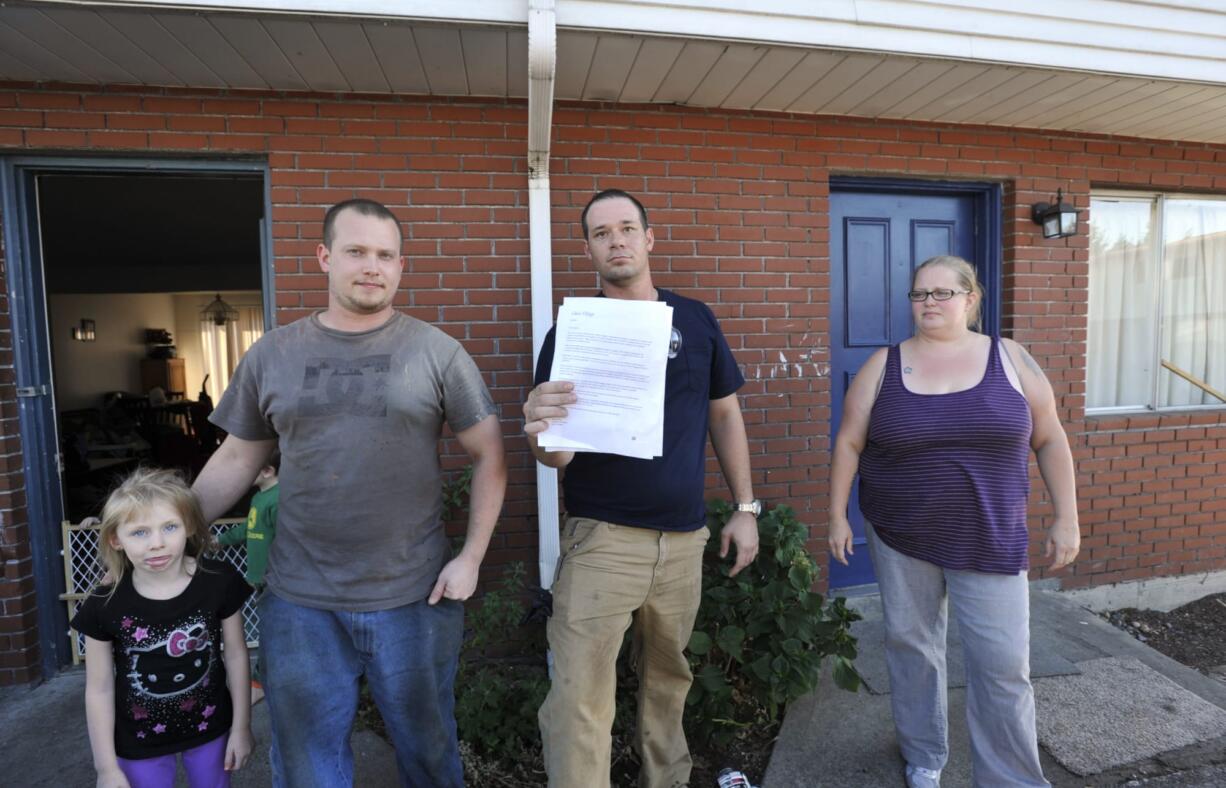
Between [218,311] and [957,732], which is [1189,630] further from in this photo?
[218,311]

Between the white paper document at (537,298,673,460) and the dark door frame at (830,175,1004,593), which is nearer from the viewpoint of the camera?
the white paper document at (537,298,673,460)

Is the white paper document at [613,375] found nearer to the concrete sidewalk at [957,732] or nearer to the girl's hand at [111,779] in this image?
the girl's hand at [111,779]

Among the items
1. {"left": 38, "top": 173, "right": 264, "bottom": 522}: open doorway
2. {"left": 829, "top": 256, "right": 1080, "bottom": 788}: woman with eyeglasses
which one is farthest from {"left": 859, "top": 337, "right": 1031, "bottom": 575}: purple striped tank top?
{"left": 38, "top": 173, "right": 264, "bottom": 522}: open doorway

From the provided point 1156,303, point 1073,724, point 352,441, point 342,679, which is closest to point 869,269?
point 1156,303

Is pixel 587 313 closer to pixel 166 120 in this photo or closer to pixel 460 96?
pixel 460 96

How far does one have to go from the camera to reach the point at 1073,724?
2957 mm

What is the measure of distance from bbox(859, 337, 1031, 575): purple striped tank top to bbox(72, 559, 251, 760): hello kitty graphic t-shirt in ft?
7.32

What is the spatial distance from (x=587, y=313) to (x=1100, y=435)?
3933 millimetres

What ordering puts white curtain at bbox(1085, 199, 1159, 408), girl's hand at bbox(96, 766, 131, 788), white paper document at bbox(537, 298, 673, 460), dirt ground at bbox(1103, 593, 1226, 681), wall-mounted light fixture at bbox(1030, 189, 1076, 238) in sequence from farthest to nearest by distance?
white curtain at bbox(1085, 199, 1159, 408) < dirt ground at bbox(1103, 593, 1226, 681) < wall-mounted light fixture at bbox(1030, 189, 1076, 238) < white paper document at bbox(537, 298, 673, 460) < girl's hand at bbox(96, 766, 131, 788)

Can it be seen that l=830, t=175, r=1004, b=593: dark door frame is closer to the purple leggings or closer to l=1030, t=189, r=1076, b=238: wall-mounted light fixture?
l=1030, t=189, r=1076, b=238: wall-mounted light fixture

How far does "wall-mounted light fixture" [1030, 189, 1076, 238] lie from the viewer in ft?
12.8

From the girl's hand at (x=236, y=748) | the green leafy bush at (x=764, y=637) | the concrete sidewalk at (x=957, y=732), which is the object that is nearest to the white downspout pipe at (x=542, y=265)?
the green leafy bush at (x=764, y=637)

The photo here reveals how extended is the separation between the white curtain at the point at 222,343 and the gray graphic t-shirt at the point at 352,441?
45.3 feet

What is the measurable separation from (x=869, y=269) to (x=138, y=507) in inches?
146
